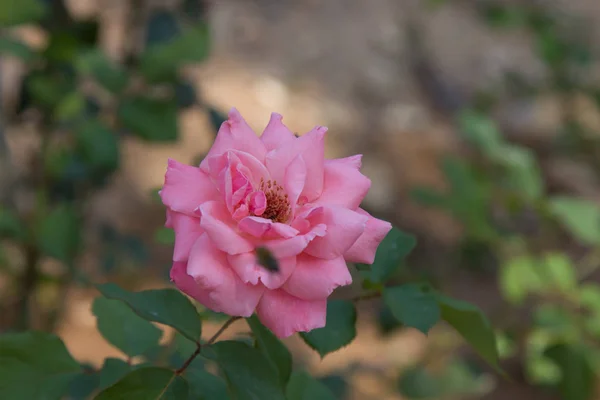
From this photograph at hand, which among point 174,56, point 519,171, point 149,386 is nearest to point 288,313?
point 149,386

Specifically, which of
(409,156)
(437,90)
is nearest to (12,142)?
(409,156)

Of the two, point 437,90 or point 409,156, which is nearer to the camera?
point 409,156

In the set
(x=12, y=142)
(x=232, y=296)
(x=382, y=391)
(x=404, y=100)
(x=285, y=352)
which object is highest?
(x=232, y=296)

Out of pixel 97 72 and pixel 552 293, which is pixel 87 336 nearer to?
pixel 97 72

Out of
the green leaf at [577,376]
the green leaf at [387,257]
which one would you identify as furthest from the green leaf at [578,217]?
the green leaf at [387,257]

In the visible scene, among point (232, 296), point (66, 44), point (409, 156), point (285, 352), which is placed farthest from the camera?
point (409, 156)

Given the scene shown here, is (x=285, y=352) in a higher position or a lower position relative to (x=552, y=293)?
higher

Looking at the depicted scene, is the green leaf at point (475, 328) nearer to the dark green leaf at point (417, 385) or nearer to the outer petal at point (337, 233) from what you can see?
the outer petal at point (337, 233)

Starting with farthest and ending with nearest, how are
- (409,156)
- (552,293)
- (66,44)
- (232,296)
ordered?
(409,156), (552,293), (66,44), (232,296)
